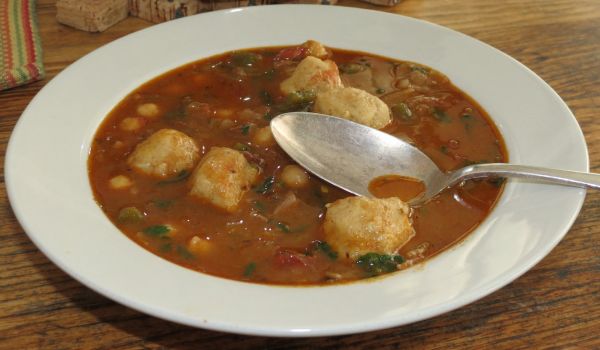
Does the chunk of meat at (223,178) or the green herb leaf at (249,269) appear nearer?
the green herb leaf at (249,269)

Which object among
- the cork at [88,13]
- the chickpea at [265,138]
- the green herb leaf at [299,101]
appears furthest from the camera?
the cork at [88,13]

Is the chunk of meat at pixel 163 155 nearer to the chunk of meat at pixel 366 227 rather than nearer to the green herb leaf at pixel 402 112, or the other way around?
the chunk of meat at pixel 366 227

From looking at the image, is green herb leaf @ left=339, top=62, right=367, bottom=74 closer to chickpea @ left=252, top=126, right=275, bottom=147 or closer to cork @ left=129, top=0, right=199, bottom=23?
chickpea @ left=252, top=126, right=275, bottom=147

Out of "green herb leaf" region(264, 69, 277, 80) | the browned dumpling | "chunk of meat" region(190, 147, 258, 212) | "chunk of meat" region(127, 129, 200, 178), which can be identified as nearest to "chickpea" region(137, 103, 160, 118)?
"chunk of meat" region(127, 129, 200, 178)

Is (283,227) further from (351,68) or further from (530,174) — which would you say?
(351,68)

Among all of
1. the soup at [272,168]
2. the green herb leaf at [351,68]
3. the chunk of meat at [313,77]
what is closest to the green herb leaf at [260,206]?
the soup at [272,168]
